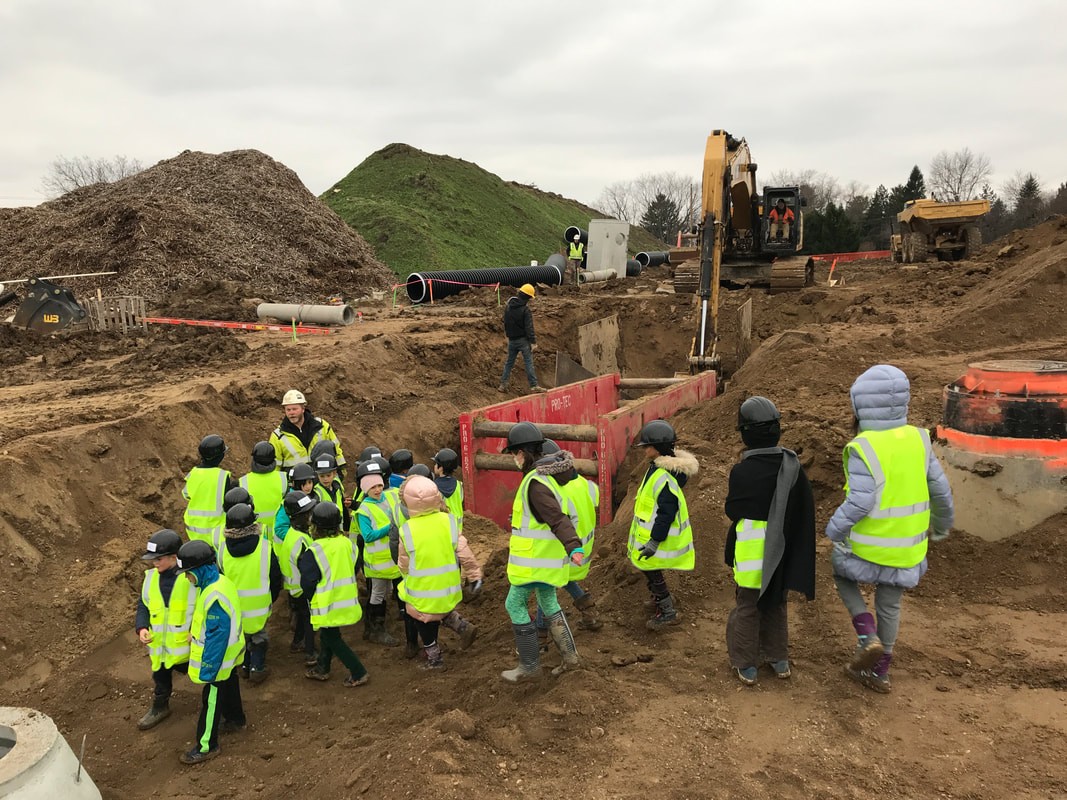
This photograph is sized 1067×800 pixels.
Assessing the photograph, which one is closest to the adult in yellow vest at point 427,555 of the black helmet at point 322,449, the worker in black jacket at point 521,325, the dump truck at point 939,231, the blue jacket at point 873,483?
the black helmet at point 322,449

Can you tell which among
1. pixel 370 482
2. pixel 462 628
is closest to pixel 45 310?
pixel 370 482

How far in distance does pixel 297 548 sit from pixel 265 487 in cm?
108

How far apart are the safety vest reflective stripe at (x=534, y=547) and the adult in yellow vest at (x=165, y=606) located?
6.64ft

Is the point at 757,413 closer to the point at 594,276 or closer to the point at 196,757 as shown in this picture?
the point at 196,757

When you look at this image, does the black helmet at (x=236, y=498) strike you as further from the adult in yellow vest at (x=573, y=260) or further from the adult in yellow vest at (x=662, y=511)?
the adult in yellow vest at (x=573, y=260)

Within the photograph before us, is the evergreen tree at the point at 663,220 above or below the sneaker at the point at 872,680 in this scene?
above

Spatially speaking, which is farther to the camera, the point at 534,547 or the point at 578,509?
the point at 578,509

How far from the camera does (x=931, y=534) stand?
4215 millimetres

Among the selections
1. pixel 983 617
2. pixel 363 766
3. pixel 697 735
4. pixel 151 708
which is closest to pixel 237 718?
pixel 151 708

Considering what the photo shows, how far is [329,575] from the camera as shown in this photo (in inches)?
195

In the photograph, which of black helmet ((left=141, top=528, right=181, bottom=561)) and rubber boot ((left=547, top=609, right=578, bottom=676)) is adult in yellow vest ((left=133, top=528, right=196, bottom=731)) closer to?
black helmet ((left=141, top=528, right=181, bottom=561))

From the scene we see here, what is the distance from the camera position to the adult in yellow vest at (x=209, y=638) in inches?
174

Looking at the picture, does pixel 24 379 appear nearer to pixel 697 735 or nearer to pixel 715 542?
pixel 715 542

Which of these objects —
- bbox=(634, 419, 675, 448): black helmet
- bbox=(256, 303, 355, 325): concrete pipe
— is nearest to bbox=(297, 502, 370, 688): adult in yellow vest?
bbox=(634, 419, 675, 448): black helmet
